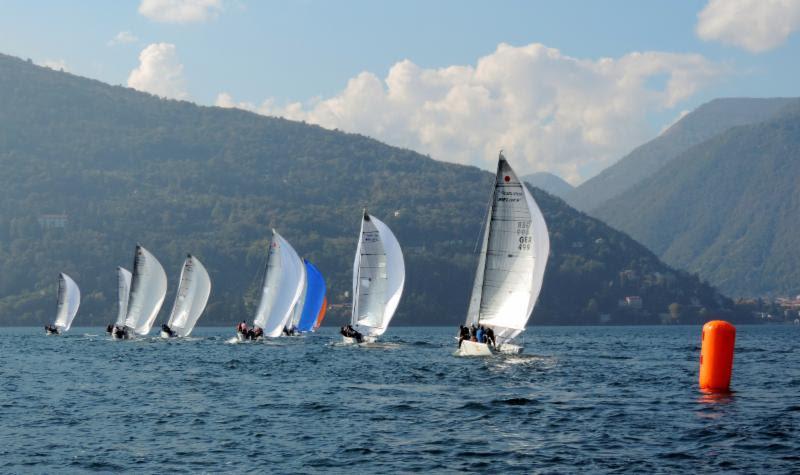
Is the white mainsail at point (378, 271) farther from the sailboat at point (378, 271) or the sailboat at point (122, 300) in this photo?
the sailboat at point (122, 300)

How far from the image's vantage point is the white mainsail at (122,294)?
322 feet

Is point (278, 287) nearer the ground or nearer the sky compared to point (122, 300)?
nearer the sky

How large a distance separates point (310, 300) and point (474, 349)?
141 ft

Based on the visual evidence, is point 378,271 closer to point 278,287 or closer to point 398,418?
point 278,287

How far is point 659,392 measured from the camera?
43.4 meters

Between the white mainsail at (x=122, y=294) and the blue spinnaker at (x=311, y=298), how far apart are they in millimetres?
14895

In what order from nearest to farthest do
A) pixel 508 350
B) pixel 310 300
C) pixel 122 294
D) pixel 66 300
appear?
pixel 508 350
pixel 310 300
pixel 122 294
pixel 66 300

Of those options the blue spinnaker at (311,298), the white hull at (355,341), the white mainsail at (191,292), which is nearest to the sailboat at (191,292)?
the white mainsail at (191,292)

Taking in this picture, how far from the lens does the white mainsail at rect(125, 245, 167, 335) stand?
9275 centimetres

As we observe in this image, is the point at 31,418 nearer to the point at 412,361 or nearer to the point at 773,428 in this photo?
the point at 773,428

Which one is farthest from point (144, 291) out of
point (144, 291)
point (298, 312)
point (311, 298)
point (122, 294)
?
point (311, 298)

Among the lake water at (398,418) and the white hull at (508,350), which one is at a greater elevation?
the white hull at (508,350)

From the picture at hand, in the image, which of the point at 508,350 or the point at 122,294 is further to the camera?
the point at 122,294

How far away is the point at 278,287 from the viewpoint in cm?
8256
